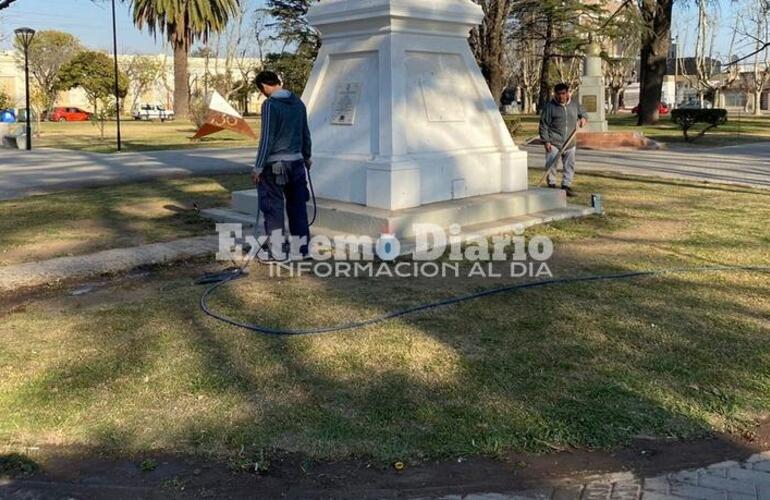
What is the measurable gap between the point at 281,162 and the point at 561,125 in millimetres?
5263

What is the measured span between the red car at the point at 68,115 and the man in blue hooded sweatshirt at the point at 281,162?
5998 centimetres

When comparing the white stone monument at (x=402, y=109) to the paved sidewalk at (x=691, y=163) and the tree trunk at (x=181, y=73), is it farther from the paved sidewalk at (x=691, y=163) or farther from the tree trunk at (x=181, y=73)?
the tree trunk at (x=181, y=73)

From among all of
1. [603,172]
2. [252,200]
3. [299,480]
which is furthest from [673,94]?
[299,480]

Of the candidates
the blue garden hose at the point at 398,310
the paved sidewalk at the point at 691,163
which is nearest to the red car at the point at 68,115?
the paved sidewalk at the point at 691,163

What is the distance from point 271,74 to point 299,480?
177 inches

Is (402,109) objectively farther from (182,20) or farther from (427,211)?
(182,20)

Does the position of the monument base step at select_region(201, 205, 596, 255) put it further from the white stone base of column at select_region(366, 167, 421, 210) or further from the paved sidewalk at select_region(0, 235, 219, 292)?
the paved sidewalk at select_region(0, 235, 219, 292)

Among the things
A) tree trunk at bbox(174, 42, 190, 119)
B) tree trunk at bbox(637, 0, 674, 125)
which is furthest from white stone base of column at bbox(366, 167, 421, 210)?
tree trunk at bbox(174, 42, 190, 119)

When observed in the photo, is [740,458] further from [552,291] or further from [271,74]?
[271,74]

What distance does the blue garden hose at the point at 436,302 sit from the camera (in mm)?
5176

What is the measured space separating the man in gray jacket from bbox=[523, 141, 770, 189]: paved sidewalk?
408 cm

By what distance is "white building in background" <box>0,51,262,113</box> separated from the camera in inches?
2667

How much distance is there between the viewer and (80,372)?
448cm

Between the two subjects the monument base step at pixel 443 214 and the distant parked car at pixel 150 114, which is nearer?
the monument base step at pixel 443 214
